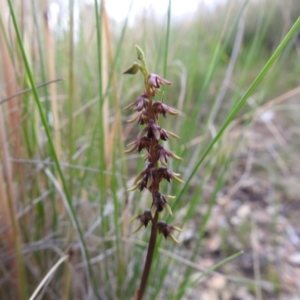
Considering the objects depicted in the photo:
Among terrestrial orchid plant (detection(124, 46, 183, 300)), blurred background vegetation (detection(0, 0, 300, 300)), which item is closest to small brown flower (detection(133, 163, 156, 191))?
terrestrial orchid plant (detection(124, 46, 183, 300))

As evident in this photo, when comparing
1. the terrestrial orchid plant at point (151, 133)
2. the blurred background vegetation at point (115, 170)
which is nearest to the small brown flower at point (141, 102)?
the terrestrial orchid plant at point (151, 133)

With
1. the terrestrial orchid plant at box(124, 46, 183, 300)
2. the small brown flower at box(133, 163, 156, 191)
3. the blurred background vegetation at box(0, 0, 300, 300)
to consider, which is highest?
the terrestrial orchid plant at box(124, 46, 183, 300)

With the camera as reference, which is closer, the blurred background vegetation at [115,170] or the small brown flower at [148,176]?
the small brown flower at [148,176]

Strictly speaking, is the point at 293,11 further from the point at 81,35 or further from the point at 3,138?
the point at 3,138

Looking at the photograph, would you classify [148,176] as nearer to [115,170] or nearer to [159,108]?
[159,108]

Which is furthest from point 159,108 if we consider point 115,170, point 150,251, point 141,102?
point 115,170

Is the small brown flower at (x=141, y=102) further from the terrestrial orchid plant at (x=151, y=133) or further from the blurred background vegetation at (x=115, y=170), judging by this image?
the blurred background vegetation at (x=115, y=170)

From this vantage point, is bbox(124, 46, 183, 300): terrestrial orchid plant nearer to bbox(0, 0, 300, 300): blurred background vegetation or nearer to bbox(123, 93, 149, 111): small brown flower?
bbox(123, 93, 149, 111): small brown flower

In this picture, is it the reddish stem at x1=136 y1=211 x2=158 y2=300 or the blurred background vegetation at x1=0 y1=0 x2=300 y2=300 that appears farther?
the blurred background vegetation at x1=0 y1=0 x2=300 y2=300

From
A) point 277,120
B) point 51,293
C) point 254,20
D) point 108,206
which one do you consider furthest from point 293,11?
point 51,293
